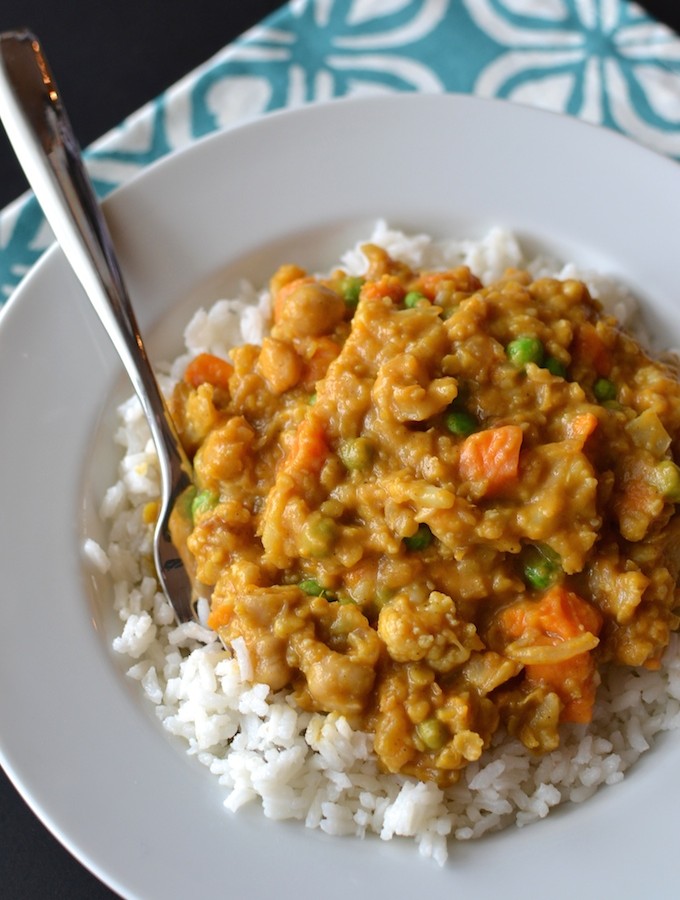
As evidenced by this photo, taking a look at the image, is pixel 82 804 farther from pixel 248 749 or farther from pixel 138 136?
pixel 138 136

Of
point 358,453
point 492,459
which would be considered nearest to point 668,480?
point 492,459

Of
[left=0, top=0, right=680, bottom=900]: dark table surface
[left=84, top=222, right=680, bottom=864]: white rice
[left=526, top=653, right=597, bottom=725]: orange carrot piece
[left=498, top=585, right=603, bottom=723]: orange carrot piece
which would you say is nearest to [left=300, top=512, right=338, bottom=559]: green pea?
[left=84, top=222, right=680, bottom=864]: white rice

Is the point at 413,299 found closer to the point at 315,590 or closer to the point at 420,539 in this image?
the point at 420,539

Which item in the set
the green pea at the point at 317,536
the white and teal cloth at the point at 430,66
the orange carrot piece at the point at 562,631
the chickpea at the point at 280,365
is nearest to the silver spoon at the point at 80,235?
the chickpea at the point at 280,365

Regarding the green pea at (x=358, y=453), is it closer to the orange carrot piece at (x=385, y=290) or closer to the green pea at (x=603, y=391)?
the orange carrot piece at (x=385, y=290)

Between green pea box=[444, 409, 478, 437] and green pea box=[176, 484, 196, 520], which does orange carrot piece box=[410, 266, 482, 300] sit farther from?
green pea box=[176, 484, 196, 520]
